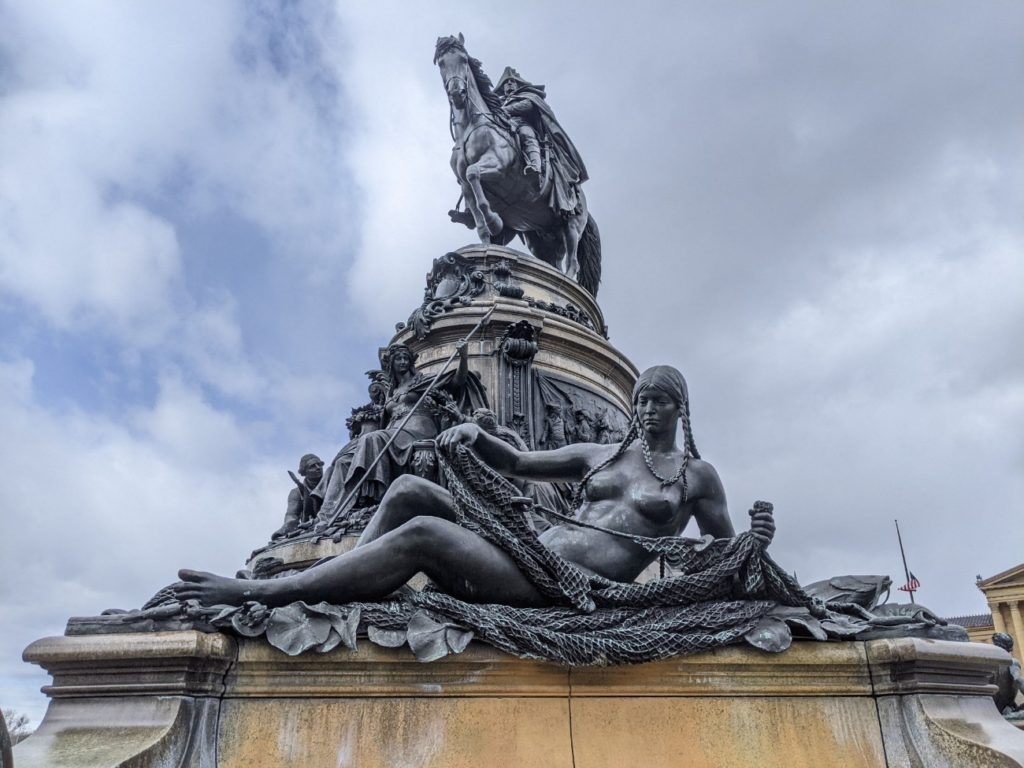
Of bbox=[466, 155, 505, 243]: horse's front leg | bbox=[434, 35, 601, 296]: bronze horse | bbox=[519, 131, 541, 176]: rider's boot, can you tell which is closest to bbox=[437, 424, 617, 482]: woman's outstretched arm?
bbox=[434, 35, 601, 296]: bronze horse

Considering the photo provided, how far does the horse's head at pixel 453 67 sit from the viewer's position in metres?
15.8

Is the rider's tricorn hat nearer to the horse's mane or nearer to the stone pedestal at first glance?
the horse's mane

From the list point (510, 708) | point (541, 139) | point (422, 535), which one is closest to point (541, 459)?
point (422, 535)

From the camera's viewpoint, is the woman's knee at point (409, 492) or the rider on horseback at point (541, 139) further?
the rider on horseback at point (541, 139)

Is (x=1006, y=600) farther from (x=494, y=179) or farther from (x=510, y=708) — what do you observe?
(x=510, y=708)

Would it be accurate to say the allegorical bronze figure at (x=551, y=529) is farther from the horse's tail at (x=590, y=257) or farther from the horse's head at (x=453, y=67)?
the horse's tail at (x=590, y=257)

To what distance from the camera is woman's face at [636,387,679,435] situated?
5.57 meters

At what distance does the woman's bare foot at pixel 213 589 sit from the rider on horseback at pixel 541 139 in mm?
13081

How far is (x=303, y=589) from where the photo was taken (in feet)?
15.3

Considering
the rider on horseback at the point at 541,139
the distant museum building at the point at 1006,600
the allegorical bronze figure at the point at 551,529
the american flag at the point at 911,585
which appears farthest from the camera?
the distant museum building at the point at 1006,600

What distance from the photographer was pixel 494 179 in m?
16.0

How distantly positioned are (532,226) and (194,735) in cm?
1447

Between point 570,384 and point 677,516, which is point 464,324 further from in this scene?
point 677,516

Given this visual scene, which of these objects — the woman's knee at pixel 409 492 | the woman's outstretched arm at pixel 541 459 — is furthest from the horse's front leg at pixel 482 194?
the woman's knee at pixel 409 492
